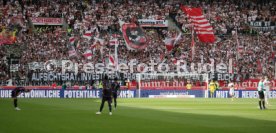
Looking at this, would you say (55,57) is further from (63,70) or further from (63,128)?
(63,128)

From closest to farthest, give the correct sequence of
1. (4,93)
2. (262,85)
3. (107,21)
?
(262,85)
(4,93)
(107,21)

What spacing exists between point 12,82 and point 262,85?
3042cm

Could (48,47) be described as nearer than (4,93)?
No

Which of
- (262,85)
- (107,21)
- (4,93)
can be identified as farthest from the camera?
(107,21)

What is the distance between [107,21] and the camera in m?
74.8

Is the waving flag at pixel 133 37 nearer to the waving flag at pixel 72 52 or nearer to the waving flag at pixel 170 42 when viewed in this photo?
the waving flag at pixel 170 42

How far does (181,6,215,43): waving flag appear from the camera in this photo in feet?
241

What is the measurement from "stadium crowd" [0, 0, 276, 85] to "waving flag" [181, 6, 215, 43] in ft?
2.92

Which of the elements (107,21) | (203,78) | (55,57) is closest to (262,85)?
(203,78)

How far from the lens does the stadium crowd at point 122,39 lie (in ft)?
222

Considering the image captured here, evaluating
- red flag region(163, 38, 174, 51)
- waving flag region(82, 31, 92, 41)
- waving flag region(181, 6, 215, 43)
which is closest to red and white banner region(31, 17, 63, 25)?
waving flag region(82, 31, 92, 41)

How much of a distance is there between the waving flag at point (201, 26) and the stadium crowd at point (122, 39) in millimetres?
890

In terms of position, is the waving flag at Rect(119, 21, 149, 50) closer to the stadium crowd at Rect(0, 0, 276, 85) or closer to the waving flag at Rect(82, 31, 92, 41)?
the stadium crowd at Rect(0, 0, 276, 85)

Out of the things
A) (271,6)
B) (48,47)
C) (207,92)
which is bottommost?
(207,92)
